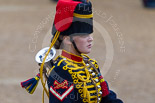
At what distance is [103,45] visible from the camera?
9773 mm

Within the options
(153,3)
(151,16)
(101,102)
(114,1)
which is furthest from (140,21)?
(101,102)

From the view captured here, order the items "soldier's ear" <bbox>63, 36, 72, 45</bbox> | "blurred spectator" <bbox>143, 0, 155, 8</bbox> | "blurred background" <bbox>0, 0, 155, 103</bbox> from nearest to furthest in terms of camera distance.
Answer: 1. "soldier's ear" <bbox>63, 36, 72, 45</bbox>
2. "blurred background" <bbox>0, 0, 155, 103</bbox>
3. "blurred spectator" <bbox>143, 0, 155, 8</bbox>

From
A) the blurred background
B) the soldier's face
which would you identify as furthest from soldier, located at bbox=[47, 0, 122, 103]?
the blurred background

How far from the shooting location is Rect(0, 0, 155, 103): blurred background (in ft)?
21.5

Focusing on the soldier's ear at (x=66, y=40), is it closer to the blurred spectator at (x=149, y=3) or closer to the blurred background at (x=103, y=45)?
the blurred background at (x=103, y=45)

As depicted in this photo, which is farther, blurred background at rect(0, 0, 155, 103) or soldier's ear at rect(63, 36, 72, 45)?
blurred background at rect(0, 0, 155, 103)

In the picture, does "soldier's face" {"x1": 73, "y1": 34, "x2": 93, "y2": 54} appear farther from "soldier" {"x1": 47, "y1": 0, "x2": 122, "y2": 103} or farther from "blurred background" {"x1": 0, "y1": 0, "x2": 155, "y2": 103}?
"blurred background" {"x1": 0, "y1": 0, "x2": 155, "y2": 103}

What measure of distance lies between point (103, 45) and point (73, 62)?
6.69 meters

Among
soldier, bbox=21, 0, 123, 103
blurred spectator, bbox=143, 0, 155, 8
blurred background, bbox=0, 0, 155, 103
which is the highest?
soldier, bbox=21, 0, 123, 103

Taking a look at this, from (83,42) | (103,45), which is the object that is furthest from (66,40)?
(103,45)

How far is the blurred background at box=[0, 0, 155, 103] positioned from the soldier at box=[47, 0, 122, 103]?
1.66ft

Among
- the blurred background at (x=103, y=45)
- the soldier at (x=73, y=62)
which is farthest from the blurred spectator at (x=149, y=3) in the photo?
the soldier at (x=73, y=62)

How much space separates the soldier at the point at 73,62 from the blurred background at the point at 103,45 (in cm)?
50

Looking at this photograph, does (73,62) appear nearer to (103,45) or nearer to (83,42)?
(83,42)
